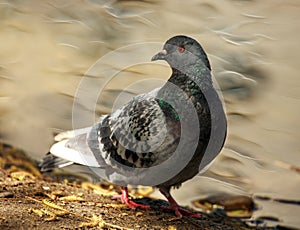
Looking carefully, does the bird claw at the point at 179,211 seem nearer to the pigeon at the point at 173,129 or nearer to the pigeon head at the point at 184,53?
the pigeon at the point at 173,129

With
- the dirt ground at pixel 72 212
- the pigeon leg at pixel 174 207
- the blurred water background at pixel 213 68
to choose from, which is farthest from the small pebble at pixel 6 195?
the blurred water background at pixel 213 68

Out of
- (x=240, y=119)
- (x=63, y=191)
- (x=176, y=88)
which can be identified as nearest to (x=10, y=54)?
(x=240, y=119)

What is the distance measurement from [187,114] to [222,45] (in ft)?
14.3

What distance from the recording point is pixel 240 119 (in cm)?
793

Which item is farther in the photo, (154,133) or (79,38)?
(79,38)

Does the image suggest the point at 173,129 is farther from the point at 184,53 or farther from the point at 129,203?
the point at 129,203

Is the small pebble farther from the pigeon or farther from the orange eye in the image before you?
the orange eye

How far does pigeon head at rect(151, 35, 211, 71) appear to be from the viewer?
4.90 meters

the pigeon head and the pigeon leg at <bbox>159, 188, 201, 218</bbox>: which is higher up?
the pigeon head

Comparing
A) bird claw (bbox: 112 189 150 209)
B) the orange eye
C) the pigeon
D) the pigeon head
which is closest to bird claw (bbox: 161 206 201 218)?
the pigeon

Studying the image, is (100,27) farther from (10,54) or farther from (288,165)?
(288,165)

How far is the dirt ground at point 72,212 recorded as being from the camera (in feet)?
14.9

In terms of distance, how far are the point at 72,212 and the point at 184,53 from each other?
1.58m

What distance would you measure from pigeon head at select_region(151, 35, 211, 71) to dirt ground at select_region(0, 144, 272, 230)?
131cm
